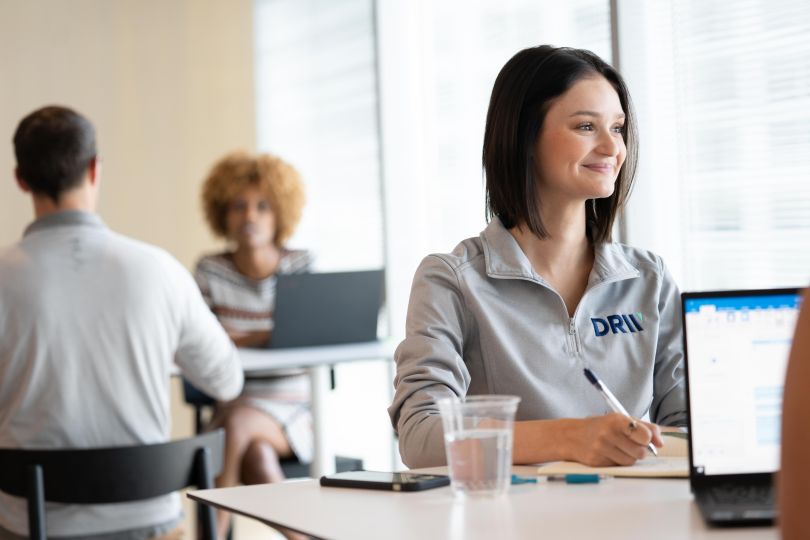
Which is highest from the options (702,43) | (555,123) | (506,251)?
(702,43)

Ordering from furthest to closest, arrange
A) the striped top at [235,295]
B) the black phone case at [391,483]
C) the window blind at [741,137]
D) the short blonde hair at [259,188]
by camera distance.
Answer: the short blonde hair at [259,188]
the striped top at [235,295]
the window blind at [741,137]
the black phone case at [391,483]

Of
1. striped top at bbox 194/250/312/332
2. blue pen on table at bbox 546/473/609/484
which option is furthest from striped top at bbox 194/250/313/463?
blue pen on table at bbox 546/473/609/484

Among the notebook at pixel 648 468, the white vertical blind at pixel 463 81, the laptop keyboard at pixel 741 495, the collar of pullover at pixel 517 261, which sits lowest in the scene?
the notebook at pixel 648 468

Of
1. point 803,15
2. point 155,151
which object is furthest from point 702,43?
point 155,151

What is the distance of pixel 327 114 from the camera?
5074 millimetres

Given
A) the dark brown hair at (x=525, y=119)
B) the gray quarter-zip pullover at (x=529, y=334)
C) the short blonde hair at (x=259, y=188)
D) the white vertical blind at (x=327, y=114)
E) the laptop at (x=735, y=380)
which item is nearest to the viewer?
the laptop at (x=735, y=380)

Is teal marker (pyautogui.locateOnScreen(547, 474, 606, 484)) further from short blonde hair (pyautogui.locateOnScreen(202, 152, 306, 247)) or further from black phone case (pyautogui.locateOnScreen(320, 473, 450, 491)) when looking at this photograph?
short blonde hair (pyautogui.locateOnScreen(202, 152, 306, 247))

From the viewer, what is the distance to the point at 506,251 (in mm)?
1833

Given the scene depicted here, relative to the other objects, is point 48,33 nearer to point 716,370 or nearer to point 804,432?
point 716,370

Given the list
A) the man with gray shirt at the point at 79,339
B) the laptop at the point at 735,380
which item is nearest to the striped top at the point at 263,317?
the man with gray shirt at the point at 79,339

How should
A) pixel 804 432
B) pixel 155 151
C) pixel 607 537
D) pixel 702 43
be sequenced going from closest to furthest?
pixel 804 432, pixel 607 537, pixel 702 43, pixel 155 151

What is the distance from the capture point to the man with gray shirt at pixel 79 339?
93.9 inches

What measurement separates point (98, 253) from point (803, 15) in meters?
1.79

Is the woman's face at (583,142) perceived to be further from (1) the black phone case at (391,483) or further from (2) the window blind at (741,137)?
(2) the window blind at (741,137)
